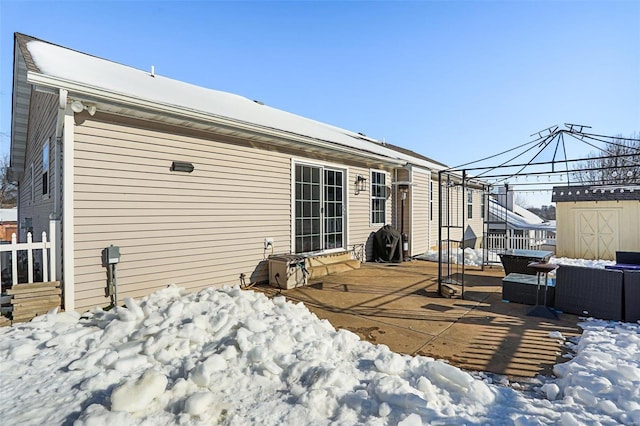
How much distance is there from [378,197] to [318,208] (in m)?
2.57

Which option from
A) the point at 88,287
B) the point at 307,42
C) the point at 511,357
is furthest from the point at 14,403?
the point at 307,42

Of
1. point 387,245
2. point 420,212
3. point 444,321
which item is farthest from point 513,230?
point 444,321

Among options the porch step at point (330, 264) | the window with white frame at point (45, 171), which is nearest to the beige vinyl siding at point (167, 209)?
the porch step at point (330, 264)

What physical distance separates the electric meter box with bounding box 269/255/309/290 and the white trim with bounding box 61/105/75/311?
305cm

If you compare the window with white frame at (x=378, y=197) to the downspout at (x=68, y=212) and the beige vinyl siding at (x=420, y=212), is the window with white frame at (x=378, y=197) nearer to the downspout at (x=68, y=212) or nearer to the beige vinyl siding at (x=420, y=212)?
the beige vinyl siding at (x=420, y=212)

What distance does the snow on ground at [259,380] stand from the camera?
2.12m

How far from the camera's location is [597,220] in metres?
11.1

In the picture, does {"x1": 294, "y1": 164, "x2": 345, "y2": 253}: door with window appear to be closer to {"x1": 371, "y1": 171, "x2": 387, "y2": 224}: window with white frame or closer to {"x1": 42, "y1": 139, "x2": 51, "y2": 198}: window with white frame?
{"x1": 371, "y1": 171, "x2": 387, "y2": 224}: window with white frame

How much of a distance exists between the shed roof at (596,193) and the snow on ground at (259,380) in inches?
384

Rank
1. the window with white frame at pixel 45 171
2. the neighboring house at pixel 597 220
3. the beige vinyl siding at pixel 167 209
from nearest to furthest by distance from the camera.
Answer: the beige vinyl siding at pixel 167 209, the window with white frame at pixel 45 171, the neighboring house at pixel 597 220

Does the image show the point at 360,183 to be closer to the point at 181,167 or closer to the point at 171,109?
the point at 181,167

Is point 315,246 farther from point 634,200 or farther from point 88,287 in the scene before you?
point 634,200

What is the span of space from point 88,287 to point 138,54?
8230mm

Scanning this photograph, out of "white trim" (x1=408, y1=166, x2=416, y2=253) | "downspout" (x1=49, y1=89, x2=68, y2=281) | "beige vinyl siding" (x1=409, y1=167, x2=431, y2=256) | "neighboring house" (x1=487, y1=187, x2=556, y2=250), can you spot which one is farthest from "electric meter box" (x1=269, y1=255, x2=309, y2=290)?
"neighboring house" (x1=487, y1=187, x2=556, y2=250)
